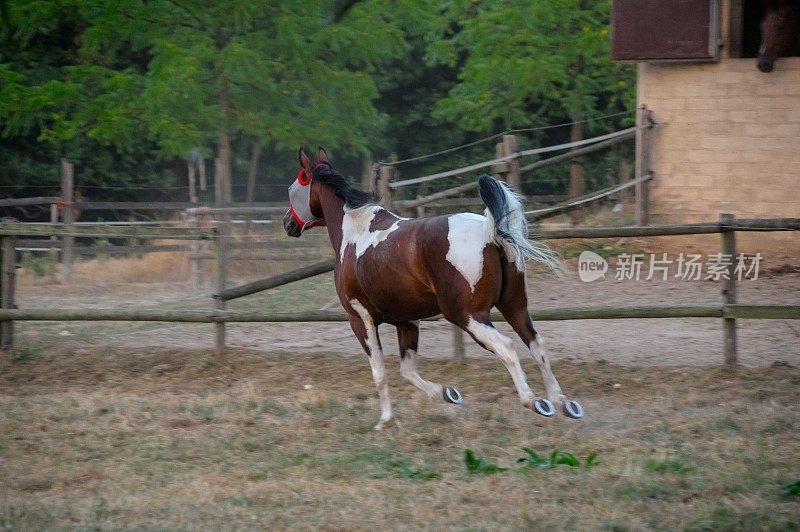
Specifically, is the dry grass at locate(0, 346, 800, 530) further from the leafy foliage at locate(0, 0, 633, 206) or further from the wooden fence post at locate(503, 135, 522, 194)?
the leafy foliage at locate(0, 0, 633, 206)

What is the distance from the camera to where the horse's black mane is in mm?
6770

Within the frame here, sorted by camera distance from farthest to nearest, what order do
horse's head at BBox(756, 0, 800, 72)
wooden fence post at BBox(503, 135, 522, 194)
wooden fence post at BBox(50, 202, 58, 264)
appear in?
1. wooden fence post at BBox(50, 202, 58, 264)
2. horse's head at BBox(756, 0, 800, 72)
3. wooden fence post at BBox(503, 135, 522, 194)

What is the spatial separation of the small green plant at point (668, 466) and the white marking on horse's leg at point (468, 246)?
1474 millimetres

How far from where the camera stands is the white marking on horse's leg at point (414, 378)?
253 inches

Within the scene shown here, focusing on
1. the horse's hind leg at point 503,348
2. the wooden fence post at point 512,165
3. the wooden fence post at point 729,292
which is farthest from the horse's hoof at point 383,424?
the wooden fence post at point 512,165

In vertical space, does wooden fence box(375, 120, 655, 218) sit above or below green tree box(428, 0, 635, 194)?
below

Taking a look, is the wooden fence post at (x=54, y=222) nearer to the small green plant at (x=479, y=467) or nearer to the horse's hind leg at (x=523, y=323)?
the horse's hind leg at (x=523, y=323)

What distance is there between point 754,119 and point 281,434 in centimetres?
799

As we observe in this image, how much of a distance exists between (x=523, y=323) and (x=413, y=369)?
32.6 inches

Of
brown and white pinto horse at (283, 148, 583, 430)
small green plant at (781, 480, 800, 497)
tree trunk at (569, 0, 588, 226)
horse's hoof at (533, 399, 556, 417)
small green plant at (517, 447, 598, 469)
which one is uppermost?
tree trunk at (569, 0, 588, 226)

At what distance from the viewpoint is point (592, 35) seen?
15.7 metres

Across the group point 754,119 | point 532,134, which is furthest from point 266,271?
point 532,134

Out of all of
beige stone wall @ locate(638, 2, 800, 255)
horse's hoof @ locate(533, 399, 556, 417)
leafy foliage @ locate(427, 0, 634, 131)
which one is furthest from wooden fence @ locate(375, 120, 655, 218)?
leafy foliage @ locate(427, 0, 634, 131)

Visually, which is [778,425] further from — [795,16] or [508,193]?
[795,16]
